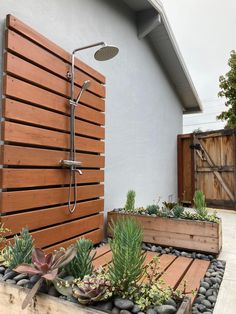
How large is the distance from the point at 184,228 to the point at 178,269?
1.95 feet

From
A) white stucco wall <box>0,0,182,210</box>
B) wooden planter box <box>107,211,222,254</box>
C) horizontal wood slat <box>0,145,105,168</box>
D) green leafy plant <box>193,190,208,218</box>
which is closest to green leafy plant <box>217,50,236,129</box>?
white stucco wall <box>0,0,182,210</box>

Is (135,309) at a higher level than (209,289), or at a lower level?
higher

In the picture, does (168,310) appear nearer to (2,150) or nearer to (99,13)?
(2,150)

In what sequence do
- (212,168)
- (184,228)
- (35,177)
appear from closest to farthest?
1. (35,177)
2. (184,228)
3. (212,168)

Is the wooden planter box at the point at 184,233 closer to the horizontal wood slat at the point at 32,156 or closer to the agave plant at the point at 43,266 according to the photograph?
the horizontal wood slat at the point at 32,156

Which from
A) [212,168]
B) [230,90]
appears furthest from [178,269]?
[230,90]

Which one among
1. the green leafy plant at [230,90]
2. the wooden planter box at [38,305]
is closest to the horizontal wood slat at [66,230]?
the wooden planter box at [38,305]

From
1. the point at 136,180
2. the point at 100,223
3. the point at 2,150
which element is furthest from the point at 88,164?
the point at 136,180

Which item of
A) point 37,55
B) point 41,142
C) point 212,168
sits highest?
point 37,55

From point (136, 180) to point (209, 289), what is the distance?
8.04 ft

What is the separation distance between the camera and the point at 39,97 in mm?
2289

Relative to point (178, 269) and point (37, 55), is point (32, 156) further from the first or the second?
point (178, 269)

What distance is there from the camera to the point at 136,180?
424 centimetres

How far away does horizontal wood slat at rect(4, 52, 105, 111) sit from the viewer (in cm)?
204
